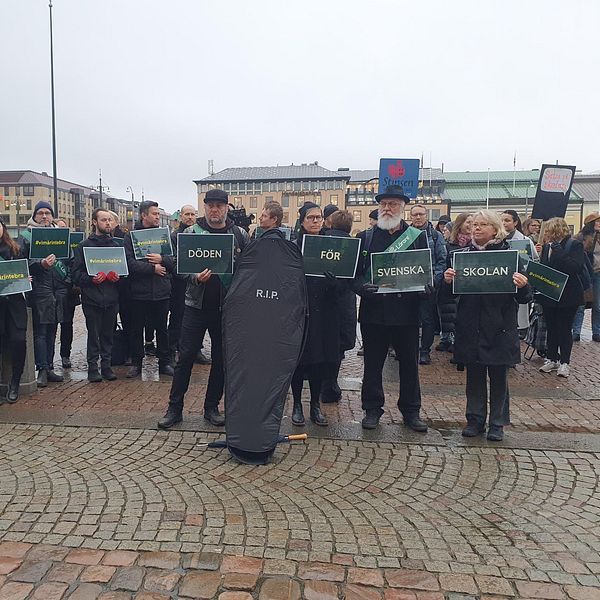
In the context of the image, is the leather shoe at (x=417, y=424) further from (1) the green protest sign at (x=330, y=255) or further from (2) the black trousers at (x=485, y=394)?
(1) the green protest sign at (x=330, y=255)

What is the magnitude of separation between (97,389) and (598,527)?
5286 millimetres

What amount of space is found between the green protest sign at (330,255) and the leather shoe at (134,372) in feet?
10.9

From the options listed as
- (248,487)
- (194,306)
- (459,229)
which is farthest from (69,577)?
(459,229)

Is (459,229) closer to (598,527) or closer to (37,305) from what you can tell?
(598,527)

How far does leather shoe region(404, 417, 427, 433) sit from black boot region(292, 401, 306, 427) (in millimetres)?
1016

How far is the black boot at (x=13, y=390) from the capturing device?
6007 millimetres

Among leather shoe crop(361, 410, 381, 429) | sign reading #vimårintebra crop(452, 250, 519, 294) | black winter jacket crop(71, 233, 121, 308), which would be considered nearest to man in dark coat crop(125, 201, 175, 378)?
black winter jacket crop(71, 233, 121, 308)

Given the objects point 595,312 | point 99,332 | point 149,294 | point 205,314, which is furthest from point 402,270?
point 595,312

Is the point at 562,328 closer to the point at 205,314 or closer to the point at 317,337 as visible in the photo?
the point at 317,337

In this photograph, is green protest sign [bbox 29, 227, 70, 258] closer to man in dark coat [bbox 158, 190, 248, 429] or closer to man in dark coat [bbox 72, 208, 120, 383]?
man in dark coat [bbox 72, 208, 120, 383]

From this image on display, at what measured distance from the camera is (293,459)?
14.8 ft

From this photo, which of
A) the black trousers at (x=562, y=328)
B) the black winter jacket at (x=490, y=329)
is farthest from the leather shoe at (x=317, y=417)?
the black trousers at (x=562, y=328)

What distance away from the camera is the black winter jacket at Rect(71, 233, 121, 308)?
6.71 meters

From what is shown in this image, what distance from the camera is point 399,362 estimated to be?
208 inches
